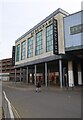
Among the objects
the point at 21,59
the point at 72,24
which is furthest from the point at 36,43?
the point at 72,24

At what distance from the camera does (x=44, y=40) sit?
131 ft

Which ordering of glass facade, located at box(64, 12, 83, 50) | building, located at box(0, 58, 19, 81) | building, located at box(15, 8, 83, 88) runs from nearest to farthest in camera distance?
glass facade, located at box(64, 12, 83, 50)
building, located at box(15, 8, 83, 88)
building, located at box(0, 58, 19, 81)

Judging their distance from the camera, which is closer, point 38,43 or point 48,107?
point 48,107

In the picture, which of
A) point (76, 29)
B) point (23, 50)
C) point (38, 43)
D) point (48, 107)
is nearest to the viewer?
point (48, 107)

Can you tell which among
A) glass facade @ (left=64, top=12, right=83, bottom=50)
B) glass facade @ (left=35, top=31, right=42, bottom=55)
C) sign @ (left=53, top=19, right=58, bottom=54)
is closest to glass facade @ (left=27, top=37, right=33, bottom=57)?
glass facade @ (left=35, top=31, right=42, bottom=55)

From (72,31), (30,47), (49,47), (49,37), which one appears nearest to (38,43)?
(30,47)

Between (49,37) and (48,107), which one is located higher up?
(49,37)

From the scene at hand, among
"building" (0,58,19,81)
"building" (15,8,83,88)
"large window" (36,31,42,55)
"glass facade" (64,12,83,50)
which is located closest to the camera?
"glass facade" (64,12,83,50)

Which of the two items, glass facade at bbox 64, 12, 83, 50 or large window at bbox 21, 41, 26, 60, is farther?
large window at bbox 21, 41, 26, 60

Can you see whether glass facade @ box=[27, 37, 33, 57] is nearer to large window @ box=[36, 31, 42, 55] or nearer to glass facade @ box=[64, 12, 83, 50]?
large window @ box=[36, 31, 42, 55]

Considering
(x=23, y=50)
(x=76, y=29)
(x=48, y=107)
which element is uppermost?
(x=76, y=29)

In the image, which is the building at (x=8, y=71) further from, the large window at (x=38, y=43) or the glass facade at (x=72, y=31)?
the glass facade at (x=72, y=31)

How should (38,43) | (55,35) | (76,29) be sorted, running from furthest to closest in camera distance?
(38,43), (55,35), (76,29)

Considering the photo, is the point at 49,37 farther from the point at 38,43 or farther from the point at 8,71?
the point at 8,71
